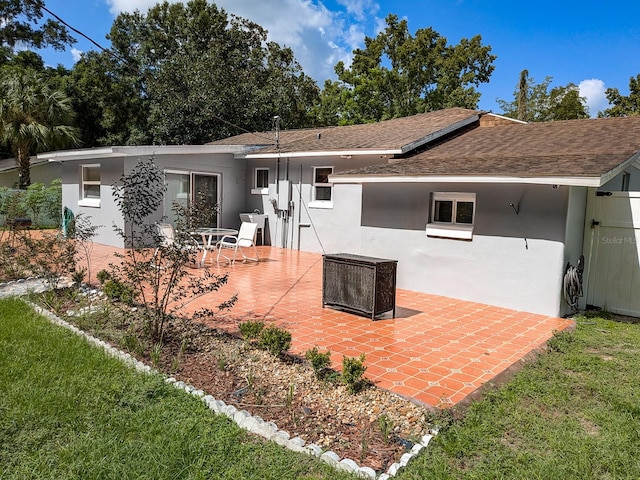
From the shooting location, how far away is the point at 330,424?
3.42m

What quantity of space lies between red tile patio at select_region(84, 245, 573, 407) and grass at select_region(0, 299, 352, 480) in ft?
5.15

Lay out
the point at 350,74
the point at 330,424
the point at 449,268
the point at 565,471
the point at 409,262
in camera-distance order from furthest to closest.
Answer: the point at 350,74 < the point at 409,262 < the point at 449,268 < the point at 330,424 < the point at 565,471

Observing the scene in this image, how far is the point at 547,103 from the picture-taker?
117 feet

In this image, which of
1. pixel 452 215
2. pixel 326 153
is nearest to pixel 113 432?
pixel 452 215

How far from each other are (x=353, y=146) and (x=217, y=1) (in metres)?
24.0

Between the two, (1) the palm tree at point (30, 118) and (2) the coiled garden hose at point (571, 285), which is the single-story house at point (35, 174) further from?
(2) the coiled garden hose at point (571, 285)

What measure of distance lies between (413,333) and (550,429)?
2545mm

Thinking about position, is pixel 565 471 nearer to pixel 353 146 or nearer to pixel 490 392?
pixel 490 392

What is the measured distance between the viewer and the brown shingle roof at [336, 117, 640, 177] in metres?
6.74

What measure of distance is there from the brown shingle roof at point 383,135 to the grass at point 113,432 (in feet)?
27.4

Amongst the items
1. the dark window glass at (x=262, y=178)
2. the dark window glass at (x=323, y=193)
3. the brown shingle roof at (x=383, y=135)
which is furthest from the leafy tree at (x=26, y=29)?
the dark window glass at (x=323, y=193)

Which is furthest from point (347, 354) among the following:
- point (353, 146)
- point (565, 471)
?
point (353, 146)

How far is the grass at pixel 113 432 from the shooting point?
279 cm

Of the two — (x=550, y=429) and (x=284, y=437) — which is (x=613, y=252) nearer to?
(x=550, y=429)
